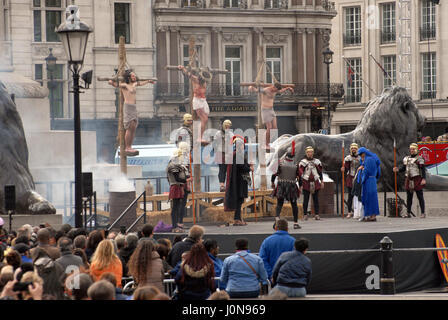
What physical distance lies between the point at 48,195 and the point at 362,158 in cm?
771

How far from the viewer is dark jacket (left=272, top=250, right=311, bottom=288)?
40.4 feet

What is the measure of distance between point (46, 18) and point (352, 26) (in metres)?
23.6

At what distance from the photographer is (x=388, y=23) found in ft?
227

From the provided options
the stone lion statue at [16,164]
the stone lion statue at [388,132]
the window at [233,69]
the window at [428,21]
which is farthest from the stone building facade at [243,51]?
the stone lion statue at [16,164]

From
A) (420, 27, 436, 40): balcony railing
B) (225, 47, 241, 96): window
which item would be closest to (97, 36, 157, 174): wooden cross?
(225, 47, 241, 96): window

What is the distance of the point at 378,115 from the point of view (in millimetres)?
29562

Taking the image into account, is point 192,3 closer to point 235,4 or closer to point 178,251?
point 235,4

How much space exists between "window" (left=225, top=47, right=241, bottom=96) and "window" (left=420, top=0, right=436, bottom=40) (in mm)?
13392

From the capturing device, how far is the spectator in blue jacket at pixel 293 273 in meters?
12.3

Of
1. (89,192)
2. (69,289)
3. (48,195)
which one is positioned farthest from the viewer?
(48,195)

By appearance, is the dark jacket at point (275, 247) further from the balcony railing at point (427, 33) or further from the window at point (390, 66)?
the balcony railing at point (427, 33)

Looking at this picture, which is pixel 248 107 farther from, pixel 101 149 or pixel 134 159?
pixel 134 159

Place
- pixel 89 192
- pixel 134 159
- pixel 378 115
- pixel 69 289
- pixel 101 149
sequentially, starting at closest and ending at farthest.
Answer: pixel 69 289 < pixel 89 192 < pixel 378 115 < pixel 134 159 < pixel 101 149
